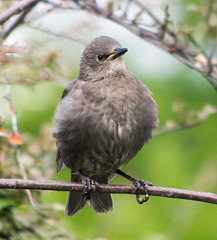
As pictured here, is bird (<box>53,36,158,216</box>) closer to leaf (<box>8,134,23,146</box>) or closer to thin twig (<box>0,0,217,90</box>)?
thin twig (<box>0,0,217,90</box>)

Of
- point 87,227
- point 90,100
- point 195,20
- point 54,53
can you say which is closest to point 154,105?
point 90,100

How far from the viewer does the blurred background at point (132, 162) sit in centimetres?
388

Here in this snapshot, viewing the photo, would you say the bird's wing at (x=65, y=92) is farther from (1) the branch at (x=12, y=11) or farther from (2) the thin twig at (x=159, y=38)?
(1) the branch at (x=12, y=11)

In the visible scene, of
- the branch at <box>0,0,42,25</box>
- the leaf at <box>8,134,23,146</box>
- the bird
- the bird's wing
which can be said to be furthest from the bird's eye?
the leaf at <box>8,134,23,146</box>

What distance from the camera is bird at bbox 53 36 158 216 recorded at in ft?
12.9

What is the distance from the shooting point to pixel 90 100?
3945mm

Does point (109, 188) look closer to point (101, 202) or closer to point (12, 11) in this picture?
point (101, 202)

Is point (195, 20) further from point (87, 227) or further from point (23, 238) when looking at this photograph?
point (23, 238)

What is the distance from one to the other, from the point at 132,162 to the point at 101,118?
1.28 metres

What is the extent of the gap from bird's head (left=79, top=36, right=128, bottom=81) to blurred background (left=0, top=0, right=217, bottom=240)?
17 centimetres

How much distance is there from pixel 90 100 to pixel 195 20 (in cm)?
222

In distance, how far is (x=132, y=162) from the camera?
505cm

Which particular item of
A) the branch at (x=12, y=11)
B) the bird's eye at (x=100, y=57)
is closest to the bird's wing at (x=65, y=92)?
the bird's eye at (x=100, y=57)

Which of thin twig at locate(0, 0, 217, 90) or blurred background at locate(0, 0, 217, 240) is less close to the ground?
thin twig at locate(0, 0, 217, 90)
